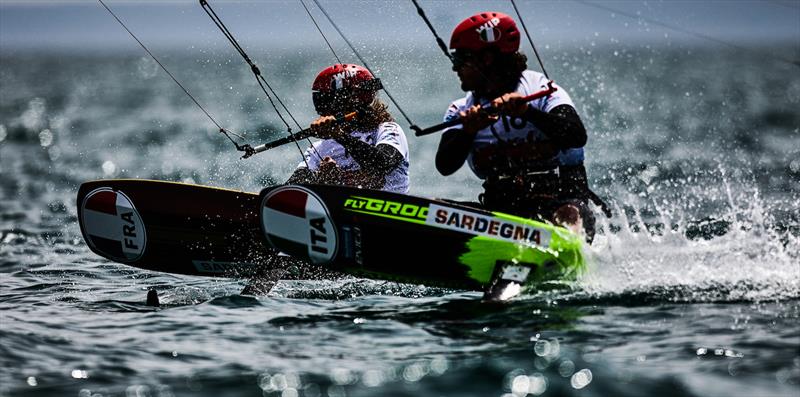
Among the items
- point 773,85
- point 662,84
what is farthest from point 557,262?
point 662,84

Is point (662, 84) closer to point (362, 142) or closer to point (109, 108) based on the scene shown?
point (109, 108)

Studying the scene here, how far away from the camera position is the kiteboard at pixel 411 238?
6742 mm

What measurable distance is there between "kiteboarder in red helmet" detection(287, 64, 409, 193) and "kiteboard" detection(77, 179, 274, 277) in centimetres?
66

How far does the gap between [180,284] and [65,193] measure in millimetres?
8396

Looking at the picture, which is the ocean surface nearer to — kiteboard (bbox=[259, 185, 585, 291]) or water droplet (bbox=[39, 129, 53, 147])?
kiteboard (bbox=[259, 185, 585, 291])

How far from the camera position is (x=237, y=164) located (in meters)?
20.2

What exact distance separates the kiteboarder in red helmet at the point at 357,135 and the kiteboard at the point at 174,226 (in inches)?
26.0

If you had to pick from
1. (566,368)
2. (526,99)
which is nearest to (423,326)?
(566,368)

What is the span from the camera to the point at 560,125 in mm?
6859

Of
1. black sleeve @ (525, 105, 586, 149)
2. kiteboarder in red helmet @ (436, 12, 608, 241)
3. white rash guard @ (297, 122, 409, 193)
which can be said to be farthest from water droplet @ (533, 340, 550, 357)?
white rash guard @ (297, 122, 409, 193)

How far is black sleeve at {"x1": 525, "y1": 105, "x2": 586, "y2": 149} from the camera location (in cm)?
684

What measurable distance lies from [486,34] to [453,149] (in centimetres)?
78

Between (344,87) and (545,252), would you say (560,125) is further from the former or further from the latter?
(344,87)

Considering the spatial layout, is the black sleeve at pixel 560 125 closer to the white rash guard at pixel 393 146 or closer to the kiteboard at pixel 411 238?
the kiteboard at pixel 411 238
